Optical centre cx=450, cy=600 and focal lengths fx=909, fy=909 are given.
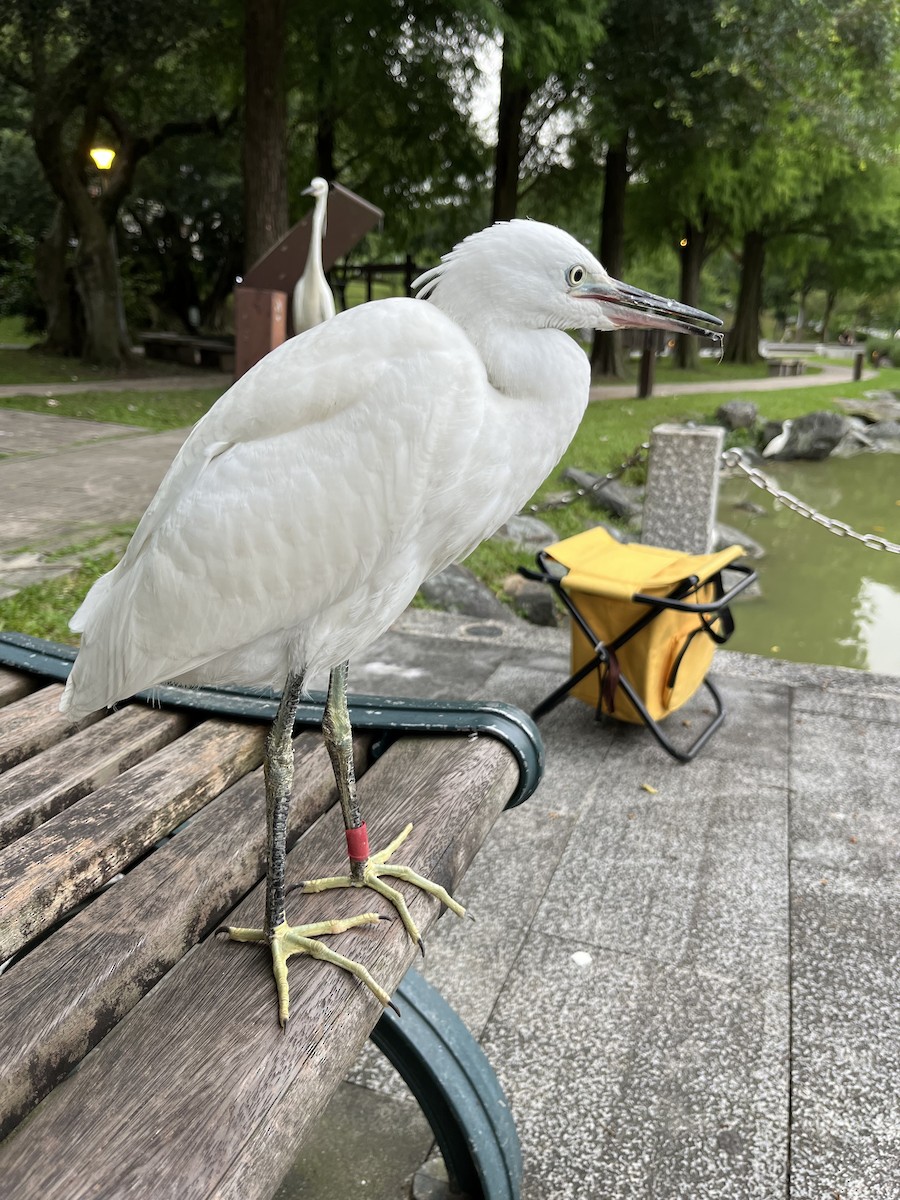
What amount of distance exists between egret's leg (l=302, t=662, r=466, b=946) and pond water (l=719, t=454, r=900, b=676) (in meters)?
5.33

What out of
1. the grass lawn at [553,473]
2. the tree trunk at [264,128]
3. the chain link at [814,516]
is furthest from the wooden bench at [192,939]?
the tree trunk at [264,128]

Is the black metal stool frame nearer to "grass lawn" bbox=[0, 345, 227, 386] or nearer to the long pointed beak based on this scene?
the long pointed beak

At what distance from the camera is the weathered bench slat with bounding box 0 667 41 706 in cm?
222

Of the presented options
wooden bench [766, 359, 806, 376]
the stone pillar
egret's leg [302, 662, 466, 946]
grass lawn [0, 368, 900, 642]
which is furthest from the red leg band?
wooden bench [766, 359, 806, 376]

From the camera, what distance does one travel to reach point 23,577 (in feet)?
17.3

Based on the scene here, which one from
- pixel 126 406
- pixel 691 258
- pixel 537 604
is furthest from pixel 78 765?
pixel 691 258

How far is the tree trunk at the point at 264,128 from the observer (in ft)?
34.9

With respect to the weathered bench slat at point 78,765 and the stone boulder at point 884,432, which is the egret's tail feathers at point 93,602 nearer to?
the weathered bench slat at point 78,765

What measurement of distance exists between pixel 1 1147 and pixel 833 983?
223 cm

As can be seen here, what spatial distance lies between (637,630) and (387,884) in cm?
230

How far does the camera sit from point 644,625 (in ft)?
12.2

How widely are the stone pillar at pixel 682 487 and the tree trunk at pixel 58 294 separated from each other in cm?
1506

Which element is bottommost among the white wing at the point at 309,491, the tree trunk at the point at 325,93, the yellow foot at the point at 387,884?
the yellow foot at the point at 387,884

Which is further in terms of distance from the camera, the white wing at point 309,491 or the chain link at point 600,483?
the chain link at point 600,483
